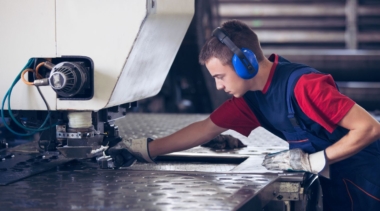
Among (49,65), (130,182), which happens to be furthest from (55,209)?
(49,65)

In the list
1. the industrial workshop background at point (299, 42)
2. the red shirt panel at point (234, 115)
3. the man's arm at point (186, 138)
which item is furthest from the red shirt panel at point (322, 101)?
the industrial workshop background at point (299, 42)

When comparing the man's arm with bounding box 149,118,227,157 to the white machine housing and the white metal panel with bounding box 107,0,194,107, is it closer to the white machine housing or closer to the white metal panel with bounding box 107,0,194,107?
the white metal panel with bounding box 107,0,194,107

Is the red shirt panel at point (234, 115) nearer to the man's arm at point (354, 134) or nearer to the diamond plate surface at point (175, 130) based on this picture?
the diamond plate surface at point (175, 130)

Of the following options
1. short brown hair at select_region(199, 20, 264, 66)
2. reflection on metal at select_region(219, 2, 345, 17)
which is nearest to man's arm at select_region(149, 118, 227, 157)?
short brown hair at select_region(199, 20, 264, 66)

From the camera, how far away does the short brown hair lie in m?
2.03

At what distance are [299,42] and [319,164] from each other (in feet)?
11.0

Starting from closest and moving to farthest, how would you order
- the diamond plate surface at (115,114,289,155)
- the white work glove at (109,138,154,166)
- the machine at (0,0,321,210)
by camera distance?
the machine at (0,0,321,210) < the white work glove at (109,138,154,166) < the diamond plate surface at (115,114,289,155)

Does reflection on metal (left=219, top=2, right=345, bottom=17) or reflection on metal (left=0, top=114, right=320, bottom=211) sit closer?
reflection on metal (left=0, top=114, right=320, bottom=211)

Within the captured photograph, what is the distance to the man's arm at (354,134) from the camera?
1.97m

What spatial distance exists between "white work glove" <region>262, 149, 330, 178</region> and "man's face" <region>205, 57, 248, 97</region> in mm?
251

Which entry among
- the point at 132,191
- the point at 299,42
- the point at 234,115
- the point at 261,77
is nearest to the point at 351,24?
the point at 299,42

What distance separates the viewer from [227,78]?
206 centimetres

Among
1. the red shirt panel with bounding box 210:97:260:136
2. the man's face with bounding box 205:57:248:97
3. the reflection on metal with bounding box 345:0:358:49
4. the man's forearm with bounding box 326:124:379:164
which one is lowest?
the man's forearm with bounding box 326:124:379:164

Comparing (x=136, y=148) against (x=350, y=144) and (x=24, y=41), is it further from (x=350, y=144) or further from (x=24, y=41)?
(x=350, y=144)
